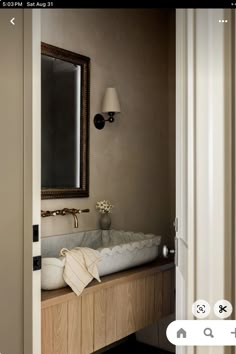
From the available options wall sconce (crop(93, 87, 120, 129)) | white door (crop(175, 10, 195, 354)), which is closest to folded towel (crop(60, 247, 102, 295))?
white door (crop(175, 10, 195, 354))

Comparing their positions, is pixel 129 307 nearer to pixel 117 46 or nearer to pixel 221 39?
pixel 221 39

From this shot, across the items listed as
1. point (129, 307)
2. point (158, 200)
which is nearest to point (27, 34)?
point (129, 307)

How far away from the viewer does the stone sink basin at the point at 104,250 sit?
1270mm

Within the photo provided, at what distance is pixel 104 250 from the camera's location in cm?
141

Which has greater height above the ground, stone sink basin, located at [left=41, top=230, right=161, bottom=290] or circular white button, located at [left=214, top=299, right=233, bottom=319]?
circular white button, located at [left=214, top=299, right=233, bottom=319]

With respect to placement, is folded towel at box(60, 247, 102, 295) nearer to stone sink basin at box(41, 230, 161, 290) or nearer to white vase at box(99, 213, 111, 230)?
stone sink basin at box(41, 230, 161, 290)

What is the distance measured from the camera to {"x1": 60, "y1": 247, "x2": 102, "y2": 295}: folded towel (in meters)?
1.29

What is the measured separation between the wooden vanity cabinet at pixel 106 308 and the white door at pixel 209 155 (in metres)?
0.69

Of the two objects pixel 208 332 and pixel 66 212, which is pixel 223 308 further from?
pixel 66 212

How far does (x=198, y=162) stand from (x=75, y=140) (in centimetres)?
123

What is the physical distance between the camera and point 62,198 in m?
1.76

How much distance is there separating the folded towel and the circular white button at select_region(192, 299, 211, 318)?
0.71m

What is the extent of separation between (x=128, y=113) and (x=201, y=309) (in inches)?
64.3

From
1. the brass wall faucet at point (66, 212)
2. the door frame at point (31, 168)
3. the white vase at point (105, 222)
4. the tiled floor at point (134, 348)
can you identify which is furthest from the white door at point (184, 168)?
the tiled floor at point (134, 348)
